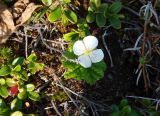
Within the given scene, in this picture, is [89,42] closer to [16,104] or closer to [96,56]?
[96,56]

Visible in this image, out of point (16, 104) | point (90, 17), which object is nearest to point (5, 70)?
point (16, 104)

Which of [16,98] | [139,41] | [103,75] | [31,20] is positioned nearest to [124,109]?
[103,75]

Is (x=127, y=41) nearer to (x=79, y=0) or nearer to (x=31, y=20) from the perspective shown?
(x=79, y=0)

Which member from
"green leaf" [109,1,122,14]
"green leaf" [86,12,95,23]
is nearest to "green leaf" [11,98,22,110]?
"green leaf" [86,12,95,23]

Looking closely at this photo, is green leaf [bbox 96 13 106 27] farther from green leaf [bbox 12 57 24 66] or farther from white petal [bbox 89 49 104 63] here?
green leaf [bbox 12 57 24 66]

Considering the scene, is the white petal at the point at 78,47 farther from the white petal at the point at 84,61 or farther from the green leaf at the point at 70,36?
the green leaf at the point at 70,36
